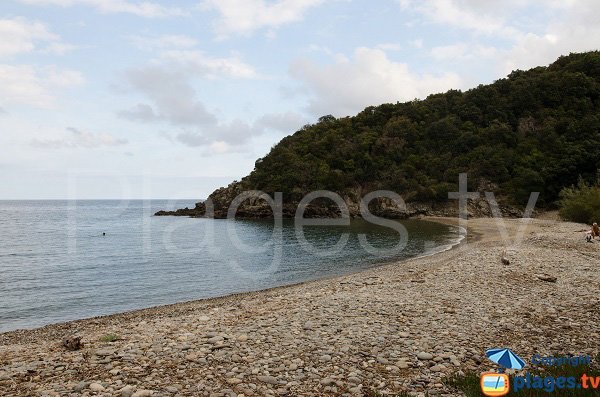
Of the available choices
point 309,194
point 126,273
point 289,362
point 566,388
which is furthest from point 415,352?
point 309,194

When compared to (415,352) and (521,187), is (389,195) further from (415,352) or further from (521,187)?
(415,352)

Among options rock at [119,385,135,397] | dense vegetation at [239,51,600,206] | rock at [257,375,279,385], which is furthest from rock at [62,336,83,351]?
dense vegetation at [239,51,600,206]

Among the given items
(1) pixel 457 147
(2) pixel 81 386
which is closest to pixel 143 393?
(2) pixel 81 386

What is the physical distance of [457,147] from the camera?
300ft

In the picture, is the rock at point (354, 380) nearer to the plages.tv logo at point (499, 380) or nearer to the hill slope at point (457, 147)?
the plages.tv logo at point (499, 380)

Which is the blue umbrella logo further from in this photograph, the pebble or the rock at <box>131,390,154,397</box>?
the rock at <box>131,390,154,397</box>

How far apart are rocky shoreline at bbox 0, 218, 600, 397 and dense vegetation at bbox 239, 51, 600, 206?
6810 centimetres

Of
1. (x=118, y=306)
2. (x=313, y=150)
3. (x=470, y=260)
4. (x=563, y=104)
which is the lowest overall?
(x=118, y=306)

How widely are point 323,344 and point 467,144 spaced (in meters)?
90.5

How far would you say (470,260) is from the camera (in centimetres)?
2642

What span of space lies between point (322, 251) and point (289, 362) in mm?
32930

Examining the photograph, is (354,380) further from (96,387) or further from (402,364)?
(96,387)

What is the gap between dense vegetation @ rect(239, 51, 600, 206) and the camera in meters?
75.8

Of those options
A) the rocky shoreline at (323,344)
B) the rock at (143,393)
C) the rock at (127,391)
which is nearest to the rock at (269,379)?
the rocky shoreline at (323,344)
